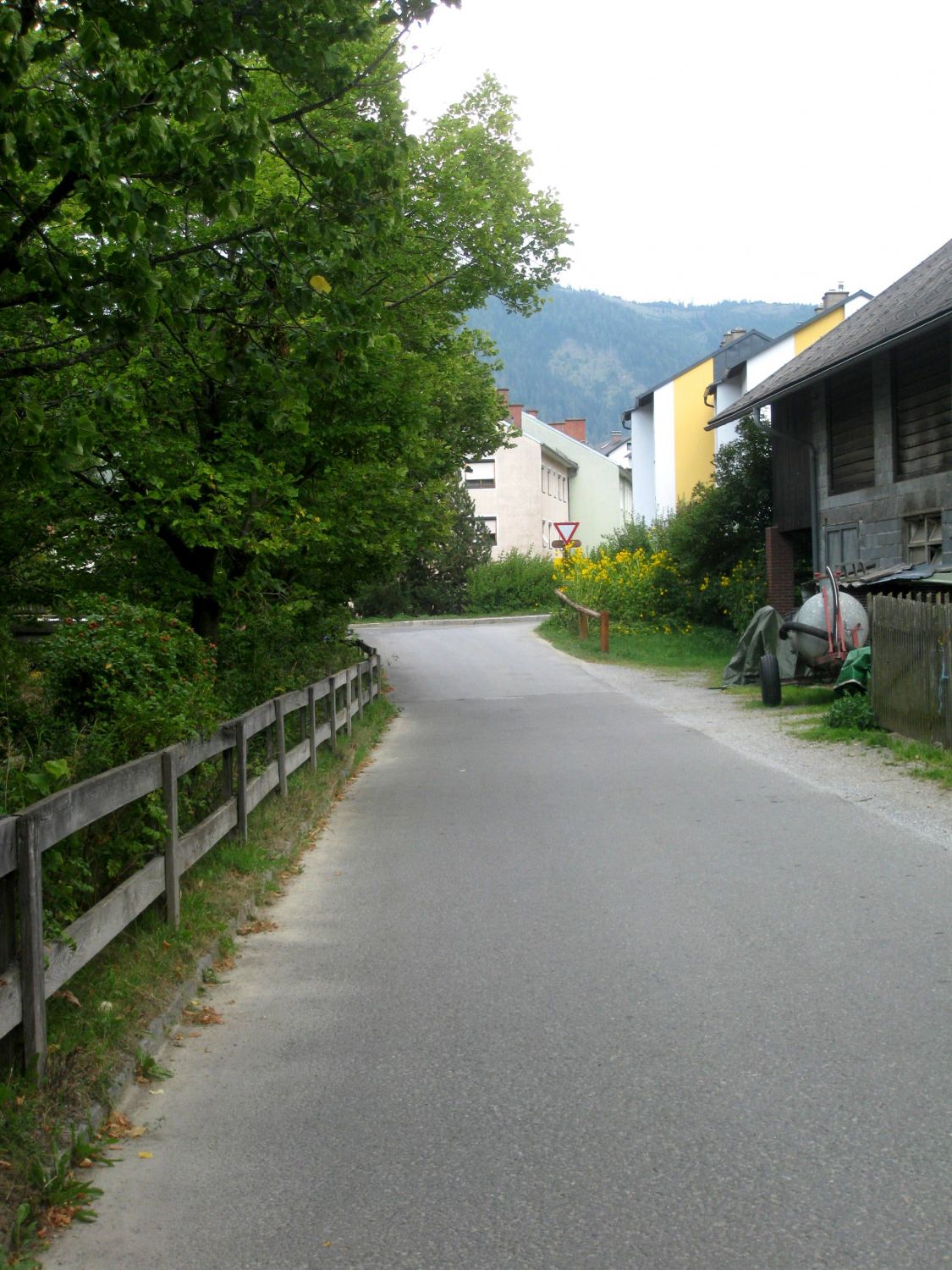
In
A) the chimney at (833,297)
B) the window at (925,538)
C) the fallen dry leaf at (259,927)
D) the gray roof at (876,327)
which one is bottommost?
the fallen dry leaf at (259,927)

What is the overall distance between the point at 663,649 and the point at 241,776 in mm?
24354

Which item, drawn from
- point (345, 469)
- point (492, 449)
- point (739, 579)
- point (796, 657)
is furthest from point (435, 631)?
point (345, 469)

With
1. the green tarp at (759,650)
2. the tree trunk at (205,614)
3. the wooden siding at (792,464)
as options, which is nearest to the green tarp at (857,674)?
the green tarp at (759,650)

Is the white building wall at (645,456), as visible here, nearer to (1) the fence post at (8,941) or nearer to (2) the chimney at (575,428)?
(2) the chimney at (575,428)

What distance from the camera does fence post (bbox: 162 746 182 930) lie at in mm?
6340

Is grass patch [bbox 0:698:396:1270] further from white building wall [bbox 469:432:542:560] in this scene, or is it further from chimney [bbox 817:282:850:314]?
white building wall [bbox 469:432:542:560]

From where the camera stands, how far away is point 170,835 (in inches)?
249

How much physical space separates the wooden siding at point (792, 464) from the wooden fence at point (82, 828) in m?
19.7

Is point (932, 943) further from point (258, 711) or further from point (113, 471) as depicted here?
point (113, 471)

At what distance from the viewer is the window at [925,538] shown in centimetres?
2169

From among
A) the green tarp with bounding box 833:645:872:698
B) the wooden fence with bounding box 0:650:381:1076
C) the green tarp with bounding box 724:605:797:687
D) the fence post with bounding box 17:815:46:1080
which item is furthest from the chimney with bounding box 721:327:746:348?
the fence post with bounding box 17:815:46:1080

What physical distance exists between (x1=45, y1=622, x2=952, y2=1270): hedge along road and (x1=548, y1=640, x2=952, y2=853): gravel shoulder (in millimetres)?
537

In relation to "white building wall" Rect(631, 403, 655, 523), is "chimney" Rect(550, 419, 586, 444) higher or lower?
higher

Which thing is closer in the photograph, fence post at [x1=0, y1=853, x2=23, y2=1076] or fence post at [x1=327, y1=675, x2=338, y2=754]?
fence post at [x1=0, y1=853, x2=23, y2=1076]
